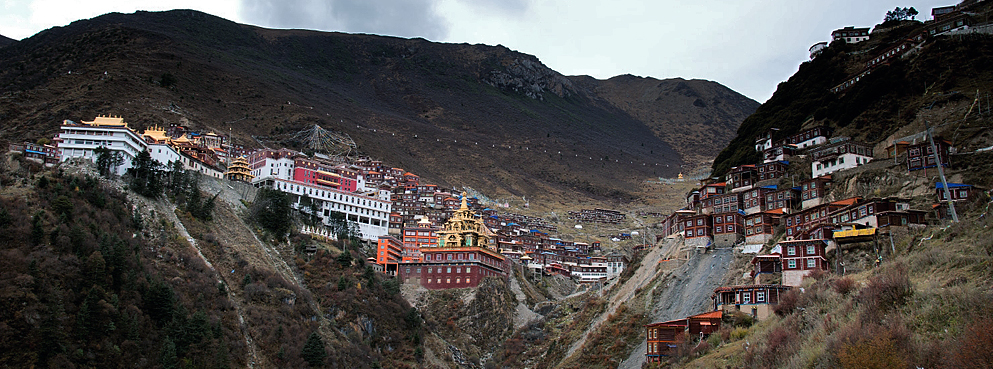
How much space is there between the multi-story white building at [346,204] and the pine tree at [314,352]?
28.7 metres

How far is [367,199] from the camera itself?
9556 centimetres

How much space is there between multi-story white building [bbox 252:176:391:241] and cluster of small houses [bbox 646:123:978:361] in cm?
3700

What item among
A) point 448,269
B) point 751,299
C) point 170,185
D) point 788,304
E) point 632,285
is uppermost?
point 170,185

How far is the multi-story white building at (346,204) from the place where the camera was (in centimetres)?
8819

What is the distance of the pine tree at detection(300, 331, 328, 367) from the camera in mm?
59972

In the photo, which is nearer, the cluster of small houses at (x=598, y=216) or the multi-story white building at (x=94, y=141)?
the multi-story white building at (x=94, y=141)

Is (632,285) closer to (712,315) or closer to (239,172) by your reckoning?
(712,315)

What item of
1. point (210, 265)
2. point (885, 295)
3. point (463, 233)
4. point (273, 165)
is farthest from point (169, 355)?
point (273, 165)

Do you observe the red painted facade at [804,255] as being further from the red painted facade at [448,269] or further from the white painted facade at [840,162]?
the red painted facade at [448,269]

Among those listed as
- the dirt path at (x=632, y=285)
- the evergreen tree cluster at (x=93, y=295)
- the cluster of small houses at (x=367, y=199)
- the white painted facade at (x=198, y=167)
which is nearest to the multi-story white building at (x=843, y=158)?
the dirt path at (x=632, y=285)

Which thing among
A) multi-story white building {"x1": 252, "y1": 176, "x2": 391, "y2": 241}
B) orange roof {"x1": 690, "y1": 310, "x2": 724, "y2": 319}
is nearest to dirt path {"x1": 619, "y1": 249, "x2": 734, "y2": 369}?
orange roof {"x1": 690, "y1": 310, "x2": 724, "y2": 319}

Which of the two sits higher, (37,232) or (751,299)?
(37,232)

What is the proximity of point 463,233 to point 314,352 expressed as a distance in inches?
1094

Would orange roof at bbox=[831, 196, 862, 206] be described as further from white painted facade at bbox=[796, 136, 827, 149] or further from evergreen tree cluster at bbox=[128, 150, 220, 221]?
evergreen tree cluster at bbox=[128, 150, 220, 221]
